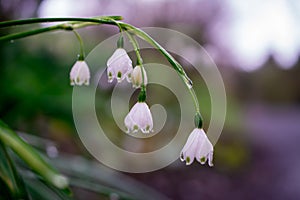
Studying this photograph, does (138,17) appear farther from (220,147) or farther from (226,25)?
(220,147)

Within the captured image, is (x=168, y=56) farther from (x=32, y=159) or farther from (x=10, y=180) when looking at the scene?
(x=10, y=180)

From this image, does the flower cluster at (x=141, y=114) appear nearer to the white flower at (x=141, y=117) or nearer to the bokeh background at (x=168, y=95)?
the white flower at (x=141, y=117)

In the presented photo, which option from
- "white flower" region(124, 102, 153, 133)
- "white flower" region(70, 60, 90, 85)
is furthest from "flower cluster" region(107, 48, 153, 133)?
"white flower" region(70, 60, 90, 85)

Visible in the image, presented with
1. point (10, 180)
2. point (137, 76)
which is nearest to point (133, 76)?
point (137, 76)

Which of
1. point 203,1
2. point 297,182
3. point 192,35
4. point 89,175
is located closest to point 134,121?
point 89,175

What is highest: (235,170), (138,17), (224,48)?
(224,48)

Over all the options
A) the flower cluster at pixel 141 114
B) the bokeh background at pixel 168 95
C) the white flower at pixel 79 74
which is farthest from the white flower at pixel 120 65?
the bokeh background at pixel 168 95

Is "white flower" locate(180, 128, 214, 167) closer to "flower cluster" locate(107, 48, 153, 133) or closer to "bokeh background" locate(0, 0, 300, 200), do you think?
"flower cluster" locate(107, 48, 153, 133)
